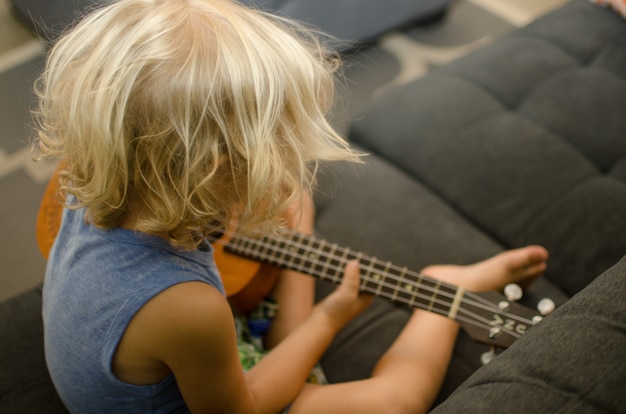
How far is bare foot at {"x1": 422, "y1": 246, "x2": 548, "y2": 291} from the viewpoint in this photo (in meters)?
0.98

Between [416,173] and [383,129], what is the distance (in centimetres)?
13

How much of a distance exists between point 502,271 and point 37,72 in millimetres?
1501

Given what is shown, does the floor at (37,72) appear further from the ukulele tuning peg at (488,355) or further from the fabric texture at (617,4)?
the ukulele tuning peg at (488,355)

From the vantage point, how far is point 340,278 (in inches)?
39.5

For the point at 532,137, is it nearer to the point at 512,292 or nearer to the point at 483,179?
the point at 483,179

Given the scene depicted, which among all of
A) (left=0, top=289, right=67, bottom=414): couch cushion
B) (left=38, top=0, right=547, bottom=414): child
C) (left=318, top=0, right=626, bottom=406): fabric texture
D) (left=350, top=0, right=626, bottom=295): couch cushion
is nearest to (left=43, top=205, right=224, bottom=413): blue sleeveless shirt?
(left=38, top=0, right=547, bottom=414): child

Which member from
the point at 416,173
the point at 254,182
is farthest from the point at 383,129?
the point at 254,182

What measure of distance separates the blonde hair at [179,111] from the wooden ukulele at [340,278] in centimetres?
31

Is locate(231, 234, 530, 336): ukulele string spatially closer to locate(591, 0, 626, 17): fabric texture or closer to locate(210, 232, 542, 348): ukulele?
locate(210, 232, 542, 348): ukulele

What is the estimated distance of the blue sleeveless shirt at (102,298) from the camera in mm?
669

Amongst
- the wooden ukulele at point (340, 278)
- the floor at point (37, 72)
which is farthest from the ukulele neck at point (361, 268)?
the floor at point (37, 72)

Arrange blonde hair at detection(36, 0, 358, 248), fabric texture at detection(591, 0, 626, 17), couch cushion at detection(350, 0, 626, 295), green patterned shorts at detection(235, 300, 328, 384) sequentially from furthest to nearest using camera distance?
fabric texture at detection(591, 0, 626, 17) < couch cushion at detection(350, 0, 626, 295) < green patterned shorts at detection(235, 300, 328, 384) < blonde hair at detection(36, 0, 358, 248)

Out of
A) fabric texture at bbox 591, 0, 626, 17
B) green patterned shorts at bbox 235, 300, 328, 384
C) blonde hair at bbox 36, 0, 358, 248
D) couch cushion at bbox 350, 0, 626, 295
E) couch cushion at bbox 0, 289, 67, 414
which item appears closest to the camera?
blonde hair at bbox 36, 0, 358, 248

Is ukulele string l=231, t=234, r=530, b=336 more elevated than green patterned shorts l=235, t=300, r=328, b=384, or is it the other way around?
ukulele string l=231, t=234, r=530, b=336
